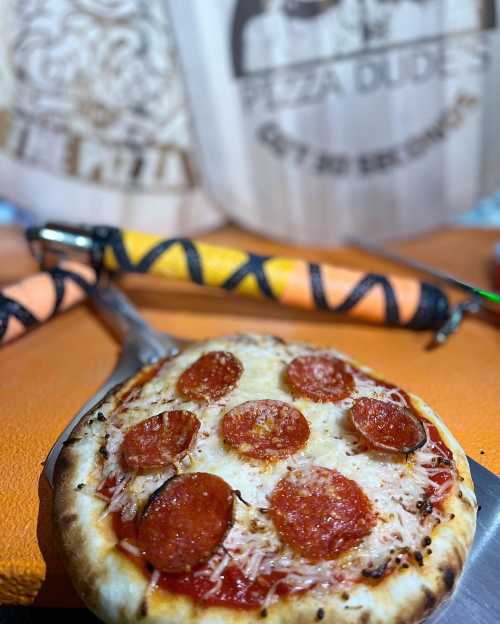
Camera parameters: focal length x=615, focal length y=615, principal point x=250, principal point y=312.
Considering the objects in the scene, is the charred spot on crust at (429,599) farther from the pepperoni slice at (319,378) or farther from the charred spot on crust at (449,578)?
the pepperoni slice at (319,378)

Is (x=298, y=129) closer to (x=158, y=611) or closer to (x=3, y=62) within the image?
(x=3, y=62)

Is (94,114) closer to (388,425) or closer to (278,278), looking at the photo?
(278,278)

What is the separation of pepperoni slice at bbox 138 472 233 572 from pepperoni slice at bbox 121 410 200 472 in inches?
2.2

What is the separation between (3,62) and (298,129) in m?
0.88

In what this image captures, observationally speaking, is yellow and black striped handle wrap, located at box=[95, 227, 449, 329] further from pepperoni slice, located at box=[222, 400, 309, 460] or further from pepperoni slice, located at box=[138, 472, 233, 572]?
pepperoni slice, located at box=[138, 472, 233, 572]

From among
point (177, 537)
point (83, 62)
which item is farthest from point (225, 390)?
point (83, 62)

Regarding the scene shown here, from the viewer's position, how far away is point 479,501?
3.48ft

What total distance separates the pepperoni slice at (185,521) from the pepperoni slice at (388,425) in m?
0.26

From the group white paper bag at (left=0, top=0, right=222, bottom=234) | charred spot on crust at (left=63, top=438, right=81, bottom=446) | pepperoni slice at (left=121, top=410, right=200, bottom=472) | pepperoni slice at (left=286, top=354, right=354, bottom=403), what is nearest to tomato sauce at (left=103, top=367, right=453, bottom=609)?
pepperoni slice at (left=121, top=410, right=200, bottom=472)

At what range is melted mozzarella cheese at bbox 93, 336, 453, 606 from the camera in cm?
88

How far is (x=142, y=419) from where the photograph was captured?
44.3 inches

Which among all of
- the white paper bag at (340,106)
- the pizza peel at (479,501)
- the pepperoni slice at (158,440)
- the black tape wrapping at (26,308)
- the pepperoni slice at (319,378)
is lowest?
the pizza peel at (479,501)

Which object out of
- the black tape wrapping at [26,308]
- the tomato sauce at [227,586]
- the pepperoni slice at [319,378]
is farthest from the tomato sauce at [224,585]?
the black tape wrapping at [26,308]

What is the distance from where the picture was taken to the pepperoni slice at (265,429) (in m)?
1.03
